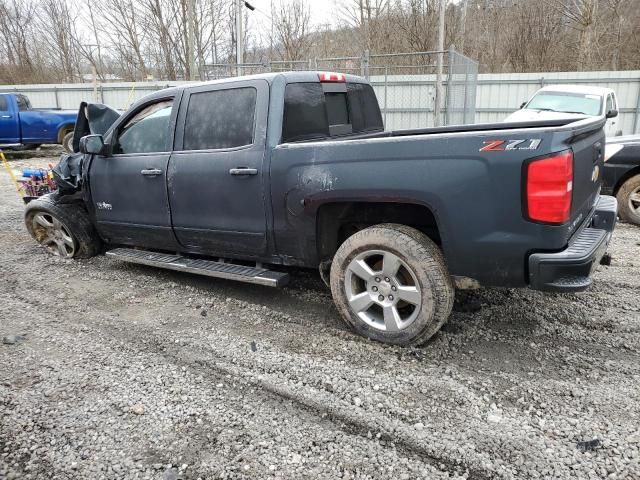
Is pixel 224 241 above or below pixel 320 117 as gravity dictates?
below

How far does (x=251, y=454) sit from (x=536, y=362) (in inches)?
74.1

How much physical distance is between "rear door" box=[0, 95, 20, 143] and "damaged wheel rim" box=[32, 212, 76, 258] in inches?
450

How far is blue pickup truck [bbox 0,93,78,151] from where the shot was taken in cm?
1477

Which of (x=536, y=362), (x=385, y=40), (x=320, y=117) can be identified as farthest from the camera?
(x=385, y=40)

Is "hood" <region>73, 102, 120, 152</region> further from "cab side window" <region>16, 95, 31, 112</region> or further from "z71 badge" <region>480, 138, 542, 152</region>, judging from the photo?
"cab side window" <region>16, 95, 31, 112</region>

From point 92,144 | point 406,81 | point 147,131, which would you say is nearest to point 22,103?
point 406,81

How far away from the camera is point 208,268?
Answer: 4184 mm

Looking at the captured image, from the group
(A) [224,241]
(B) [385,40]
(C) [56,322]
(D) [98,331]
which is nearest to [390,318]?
(A) [224,241]

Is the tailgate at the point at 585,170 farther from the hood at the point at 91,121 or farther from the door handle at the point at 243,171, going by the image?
the hood at the point at 91,121

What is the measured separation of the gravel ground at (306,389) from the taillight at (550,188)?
1.00 m

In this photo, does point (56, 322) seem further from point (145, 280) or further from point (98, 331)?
point (145, 280)

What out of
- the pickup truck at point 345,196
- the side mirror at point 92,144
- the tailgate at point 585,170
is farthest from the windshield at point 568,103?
the side mirror at point 92,144

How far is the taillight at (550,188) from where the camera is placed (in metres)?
2.60

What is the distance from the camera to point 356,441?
2.42 meters
